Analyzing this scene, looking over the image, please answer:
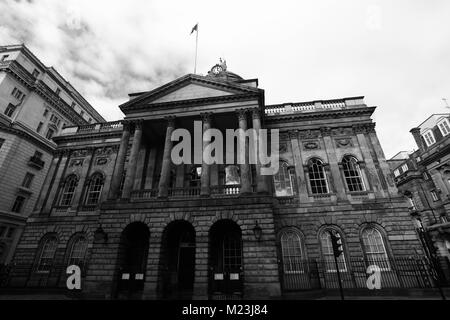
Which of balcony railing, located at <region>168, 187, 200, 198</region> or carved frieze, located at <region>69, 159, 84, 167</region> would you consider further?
carved frieze, located at <region>69, 159, 84, 167</region>

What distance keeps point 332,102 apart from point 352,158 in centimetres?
554

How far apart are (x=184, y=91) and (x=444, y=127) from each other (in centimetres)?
3552

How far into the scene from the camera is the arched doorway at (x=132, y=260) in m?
14.3

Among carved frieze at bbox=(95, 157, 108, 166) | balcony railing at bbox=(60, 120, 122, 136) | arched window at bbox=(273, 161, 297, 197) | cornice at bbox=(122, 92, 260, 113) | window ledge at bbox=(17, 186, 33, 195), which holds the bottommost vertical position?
arched window at bbox=(273, 161, 297, 197)

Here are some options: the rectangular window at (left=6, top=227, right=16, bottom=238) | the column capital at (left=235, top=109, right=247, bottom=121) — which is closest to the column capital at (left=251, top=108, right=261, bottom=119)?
the column capital at (left=235, top=109, right=247, bottom=121)

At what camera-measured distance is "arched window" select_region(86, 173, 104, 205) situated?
21.6m

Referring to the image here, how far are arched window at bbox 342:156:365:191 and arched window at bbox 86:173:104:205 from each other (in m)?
21.1

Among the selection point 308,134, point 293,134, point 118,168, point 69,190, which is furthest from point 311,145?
point 69,190

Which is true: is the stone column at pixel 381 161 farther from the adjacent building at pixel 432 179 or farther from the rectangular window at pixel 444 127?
the rectangular window at pixel 444 127

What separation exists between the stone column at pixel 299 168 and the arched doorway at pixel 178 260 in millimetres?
8703

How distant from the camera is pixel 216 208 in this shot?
1475cm

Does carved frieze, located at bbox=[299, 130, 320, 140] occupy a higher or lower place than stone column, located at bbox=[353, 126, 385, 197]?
higher

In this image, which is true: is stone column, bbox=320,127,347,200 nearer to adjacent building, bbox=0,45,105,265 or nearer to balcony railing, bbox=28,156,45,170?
adjacent building, bbox=0,45,105,265

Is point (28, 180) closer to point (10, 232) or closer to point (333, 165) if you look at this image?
point (10, 232)
